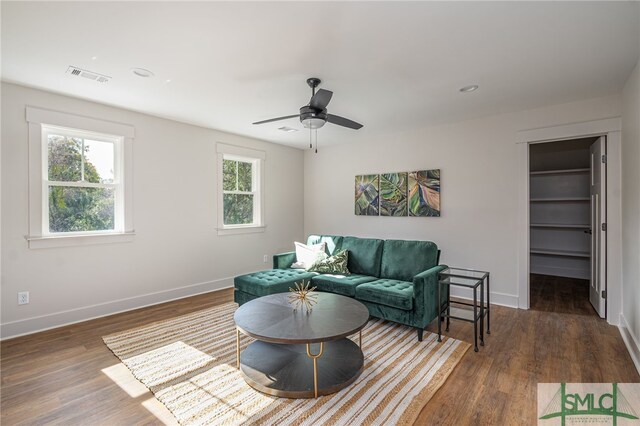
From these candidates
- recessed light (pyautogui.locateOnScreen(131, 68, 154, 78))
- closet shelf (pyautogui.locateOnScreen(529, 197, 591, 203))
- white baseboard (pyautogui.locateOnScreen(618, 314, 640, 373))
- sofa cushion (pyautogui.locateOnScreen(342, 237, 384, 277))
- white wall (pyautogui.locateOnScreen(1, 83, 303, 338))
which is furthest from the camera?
closet shelf (pyautogui.locateOnScreen(529, 197, 591, 203))

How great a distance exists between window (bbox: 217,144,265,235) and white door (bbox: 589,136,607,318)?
488 centimetres

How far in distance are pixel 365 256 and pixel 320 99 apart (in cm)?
221

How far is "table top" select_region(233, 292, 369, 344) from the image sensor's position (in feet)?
6.91

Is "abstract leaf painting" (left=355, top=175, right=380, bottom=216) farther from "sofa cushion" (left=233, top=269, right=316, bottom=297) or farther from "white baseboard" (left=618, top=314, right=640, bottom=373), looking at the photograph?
"white baseboard" (left=618, top=314, right=640, bottom=373)

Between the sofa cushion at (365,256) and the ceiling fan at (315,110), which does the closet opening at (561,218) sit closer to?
the sofa cushion at (365,256)

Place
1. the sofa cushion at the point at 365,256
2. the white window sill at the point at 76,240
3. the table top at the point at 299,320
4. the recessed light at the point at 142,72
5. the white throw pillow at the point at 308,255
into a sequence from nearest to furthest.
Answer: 1. the table top at the point at 299,320
2. the recessed light at the point at 142,72
3. the white window sill at the point at 76,240
4. the sofa cushion at the point at 365,256
5. the white throw pillow at the point at 308,255

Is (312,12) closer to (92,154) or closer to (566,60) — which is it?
(566,60)

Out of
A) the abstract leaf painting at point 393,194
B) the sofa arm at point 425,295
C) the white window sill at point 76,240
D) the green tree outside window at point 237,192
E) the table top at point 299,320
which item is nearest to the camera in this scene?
the table top at point 299,320

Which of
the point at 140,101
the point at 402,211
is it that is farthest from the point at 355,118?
the point at 140,101

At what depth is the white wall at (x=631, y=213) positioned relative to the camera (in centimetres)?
268

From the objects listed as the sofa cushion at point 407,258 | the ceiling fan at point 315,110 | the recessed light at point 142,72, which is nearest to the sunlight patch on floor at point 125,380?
the ceiling fan at point 315,110

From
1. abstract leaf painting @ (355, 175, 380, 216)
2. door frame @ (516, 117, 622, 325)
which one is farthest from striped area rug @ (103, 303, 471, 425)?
abstract leaf painting @ (355, 175, 380, 216)

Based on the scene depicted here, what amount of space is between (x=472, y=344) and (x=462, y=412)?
1117 mm

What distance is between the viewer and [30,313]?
3283mm
